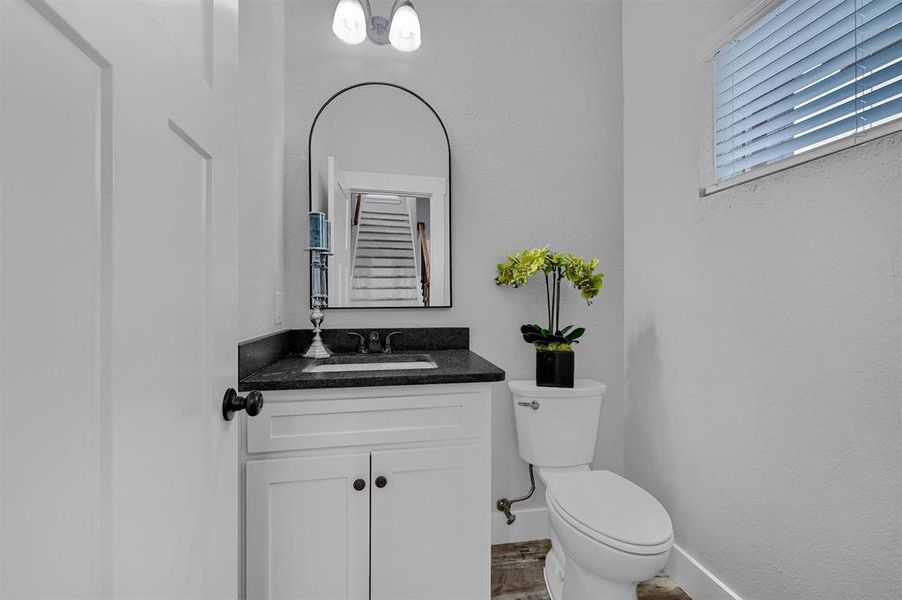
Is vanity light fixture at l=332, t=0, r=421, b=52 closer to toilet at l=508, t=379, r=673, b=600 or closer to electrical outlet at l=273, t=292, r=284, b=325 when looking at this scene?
electrical outlet at l=273, t=292, r=284, b=325

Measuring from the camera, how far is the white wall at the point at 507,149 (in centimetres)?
180

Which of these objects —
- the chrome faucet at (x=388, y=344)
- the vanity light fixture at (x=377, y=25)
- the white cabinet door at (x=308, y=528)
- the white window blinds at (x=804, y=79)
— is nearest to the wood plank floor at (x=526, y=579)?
the white cabinet door at (x=308, y=528)

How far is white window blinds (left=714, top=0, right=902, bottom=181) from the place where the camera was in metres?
1.02

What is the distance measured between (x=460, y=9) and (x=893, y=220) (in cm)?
180

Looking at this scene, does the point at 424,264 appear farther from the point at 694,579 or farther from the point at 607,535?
the point at 694,579

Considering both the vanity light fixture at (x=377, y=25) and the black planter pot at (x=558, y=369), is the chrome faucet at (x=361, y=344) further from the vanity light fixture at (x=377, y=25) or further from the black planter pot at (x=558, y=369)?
the vanity light fixture at (x=377, y=25)

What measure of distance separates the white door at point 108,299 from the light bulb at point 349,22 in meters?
1.16

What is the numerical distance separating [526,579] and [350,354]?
45.4 inches

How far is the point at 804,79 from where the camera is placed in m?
1.22

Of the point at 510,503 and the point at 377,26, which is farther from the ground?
the point at 377,26

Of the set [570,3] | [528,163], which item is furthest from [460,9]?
[528,163]

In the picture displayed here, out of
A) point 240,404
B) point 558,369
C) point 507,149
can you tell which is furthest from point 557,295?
point 240,404

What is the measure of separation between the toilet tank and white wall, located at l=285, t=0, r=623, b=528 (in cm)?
21

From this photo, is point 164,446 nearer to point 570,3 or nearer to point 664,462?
point 664,462
